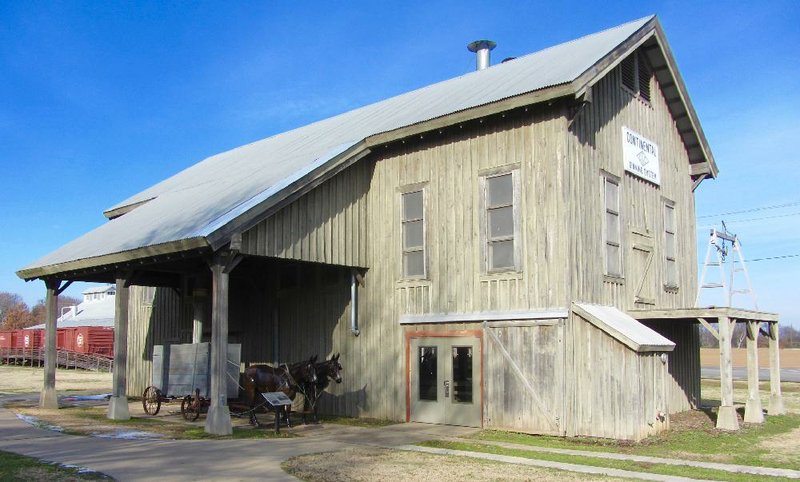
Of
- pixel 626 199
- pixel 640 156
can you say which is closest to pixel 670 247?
pixel 640 156

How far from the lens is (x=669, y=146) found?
21250mm

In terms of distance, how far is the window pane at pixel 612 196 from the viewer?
17.6 metres

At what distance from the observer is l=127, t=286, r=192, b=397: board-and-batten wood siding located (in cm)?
2530

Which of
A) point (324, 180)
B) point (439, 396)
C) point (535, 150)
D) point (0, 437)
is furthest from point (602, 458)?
point (0, 437)

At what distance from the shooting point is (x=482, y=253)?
1684 cm

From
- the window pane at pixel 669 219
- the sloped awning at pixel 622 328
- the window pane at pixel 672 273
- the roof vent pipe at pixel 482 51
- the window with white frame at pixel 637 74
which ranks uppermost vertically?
the roof vent pipe at pixel 482 51

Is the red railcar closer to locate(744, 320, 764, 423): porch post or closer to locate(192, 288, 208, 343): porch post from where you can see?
locate(192, 288, 208, 343): porch post

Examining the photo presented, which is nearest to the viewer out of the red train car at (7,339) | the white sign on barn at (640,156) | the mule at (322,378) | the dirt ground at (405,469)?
the dirt ground at (405,469)

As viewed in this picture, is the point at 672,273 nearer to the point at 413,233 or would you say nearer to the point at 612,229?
the point at 612,229

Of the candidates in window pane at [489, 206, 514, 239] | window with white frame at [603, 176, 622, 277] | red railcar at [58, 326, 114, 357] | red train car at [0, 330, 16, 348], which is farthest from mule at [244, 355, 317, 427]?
red train car at [0, 330, 16, 348]

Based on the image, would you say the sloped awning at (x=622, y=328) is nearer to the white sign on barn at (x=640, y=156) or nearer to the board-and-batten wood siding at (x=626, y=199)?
the board-and-batten wood siding at (x=626, y=199)

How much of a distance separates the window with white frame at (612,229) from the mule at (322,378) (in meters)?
6.62

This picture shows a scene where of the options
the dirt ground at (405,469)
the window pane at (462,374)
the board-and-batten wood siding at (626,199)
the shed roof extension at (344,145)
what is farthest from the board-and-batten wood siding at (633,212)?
the dirt ground at (405,469)

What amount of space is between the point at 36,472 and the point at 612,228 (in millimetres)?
12938
